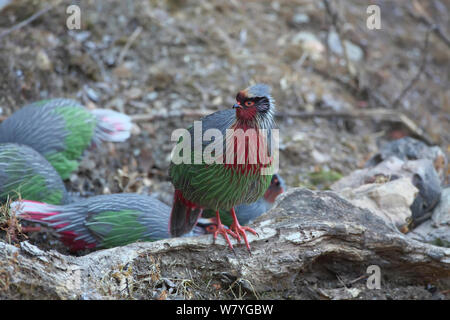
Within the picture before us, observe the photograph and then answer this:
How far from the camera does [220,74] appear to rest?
19.5 ft

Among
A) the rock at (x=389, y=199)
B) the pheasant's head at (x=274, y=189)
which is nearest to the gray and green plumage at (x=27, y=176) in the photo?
the pheasant's head at (x=274, y=189)

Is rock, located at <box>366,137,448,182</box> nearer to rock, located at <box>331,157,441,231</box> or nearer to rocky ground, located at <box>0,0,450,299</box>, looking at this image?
rock, located at <box>331,157,441,231</box>

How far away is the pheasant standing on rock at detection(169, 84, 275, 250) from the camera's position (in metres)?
2.92

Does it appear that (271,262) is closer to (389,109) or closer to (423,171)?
(423,171)

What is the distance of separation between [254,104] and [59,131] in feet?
7.17

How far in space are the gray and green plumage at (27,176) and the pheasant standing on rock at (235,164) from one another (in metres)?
1.17

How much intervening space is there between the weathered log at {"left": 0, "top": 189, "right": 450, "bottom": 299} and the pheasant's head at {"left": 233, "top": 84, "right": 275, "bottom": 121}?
2.55 ft

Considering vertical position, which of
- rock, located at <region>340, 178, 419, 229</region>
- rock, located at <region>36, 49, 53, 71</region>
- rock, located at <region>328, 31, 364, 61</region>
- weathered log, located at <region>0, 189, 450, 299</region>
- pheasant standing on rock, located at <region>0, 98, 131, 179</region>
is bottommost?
weathered log, located at <region>0, 189, 450, 299</region>

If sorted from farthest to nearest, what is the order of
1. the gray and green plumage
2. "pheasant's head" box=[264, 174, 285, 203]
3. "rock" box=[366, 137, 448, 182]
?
"rock" box=[366, 137, 448, 182], "pheasant's head" box=[264, 174, 285, 203], the gray and green plumage

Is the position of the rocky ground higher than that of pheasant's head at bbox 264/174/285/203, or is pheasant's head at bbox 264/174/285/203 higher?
the rocky ground

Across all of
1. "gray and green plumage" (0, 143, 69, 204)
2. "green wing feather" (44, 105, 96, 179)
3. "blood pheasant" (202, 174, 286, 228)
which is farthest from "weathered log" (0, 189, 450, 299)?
"green wing feather" (44, 105, 96, 179)

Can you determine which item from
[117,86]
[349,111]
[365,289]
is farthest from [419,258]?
[117,86]

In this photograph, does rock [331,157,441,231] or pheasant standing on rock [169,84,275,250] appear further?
rock [331,157,441,231]

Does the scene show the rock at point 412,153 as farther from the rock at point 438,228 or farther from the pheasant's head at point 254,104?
the pheasant's head at point 254,104
